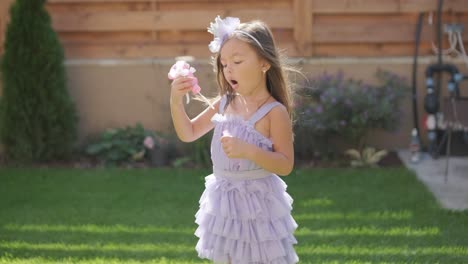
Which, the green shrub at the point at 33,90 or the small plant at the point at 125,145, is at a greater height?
the green shrub at the point at 33,90

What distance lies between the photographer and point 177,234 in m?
4.36

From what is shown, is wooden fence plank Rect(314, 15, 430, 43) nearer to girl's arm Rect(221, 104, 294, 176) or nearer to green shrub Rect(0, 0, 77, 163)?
green shrub Rect(0, 0, 77, 163)

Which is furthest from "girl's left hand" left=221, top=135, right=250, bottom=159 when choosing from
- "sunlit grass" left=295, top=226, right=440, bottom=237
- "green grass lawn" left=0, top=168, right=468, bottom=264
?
"sunlit grass" left=295, top=226, right=440, bottom=237

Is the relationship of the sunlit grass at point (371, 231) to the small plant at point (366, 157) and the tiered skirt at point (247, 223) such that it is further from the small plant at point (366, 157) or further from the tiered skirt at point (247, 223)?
Result: the small plant at point (366, 157)

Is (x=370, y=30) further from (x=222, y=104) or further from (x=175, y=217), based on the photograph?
(x=222, y=104)

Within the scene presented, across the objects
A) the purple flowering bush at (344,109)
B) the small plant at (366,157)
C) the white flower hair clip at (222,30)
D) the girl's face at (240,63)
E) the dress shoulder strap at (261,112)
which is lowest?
the small plant at (366,157)

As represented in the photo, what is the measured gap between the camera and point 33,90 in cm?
634

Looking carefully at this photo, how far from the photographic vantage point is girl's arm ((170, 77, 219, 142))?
2.72m

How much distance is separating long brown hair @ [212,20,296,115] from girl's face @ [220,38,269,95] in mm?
20

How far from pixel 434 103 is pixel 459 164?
548 mm

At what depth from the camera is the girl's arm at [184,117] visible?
2.72 metres

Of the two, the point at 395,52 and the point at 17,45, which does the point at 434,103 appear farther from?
the point at 17,45

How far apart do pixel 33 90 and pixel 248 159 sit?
414 centimetres

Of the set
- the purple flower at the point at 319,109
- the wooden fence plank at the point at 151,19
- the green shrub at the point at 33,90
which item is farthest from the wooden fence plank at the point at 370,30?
the green shrub at the point at 33,90
